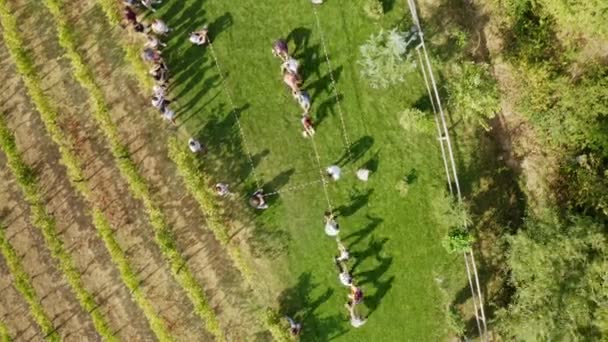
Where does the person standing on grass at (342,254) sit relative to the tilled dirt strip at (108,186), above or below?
below

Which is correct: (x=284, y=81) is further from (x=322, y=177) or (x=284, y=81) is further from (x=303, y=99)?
(x=322, y=177)

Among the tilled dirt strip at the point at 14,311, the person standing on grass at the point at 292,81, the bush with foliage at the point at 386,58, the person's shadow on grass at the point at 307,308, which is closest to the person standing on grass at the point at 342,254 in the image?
the person's shadow on grass at the point at 307,308

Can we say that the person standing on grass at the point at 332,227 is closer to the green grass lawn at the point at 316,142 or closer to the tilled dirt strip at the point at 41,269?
the green grass lawn at the point at 316,142

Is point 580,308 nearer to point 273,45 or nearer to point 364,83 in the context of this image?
point 364,83

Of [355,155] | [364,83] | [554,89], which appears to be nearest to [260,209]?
[355,155]

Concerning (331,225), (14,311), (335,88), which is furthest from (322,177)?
(14,311)

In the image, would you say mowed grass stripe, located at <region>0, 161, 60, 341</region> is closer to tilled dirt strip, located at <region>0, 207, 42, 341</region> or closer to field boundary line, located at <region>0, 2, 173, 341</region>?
tilled dirt strip, located at <region>0, 207, 42, 341</region>
